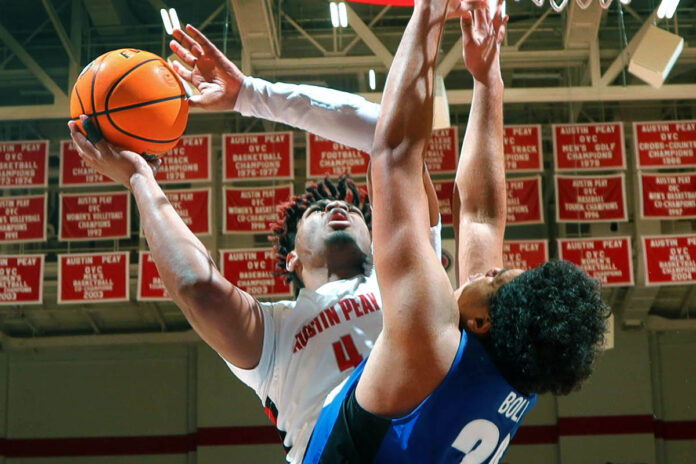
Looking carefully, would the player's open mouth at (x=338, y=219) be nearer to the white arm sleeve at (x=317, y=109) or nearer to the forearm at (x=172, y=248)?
the white arm sleeve at (x=317, y=109)

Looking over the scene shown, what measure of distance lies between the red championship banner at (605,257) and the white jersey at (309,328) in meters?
8.04

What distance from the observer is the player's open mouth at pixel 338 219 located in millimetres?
3186

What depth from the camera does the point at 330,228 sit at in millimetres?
3197

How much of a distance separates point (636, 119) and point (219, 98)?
12336 mm

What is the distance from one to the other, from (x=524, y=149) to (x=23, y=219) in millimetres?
6167

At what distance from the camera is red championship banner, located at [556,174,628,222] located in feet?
35.5

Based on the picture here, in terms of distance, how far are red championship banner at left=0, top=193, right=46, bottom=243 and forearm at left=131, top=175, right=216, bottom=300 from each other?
898 centimetres

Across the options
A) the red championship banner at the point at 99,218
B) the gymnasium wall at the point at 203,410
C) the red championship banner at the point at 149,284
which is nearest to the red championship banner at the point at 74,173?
the red championship banner at the point at 99,218

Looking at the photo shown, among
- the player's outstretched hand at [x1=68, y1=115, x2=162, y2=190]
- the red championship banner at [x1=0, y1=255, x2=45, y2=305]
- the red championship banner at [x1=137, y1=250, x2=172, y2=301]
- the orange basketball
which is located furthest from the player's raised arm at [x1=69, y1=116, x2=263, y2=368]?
the red championship banner at [x1=0, y1=255, x2=45, y2=305]

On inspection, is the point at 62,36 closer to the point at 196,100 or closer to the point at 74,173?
the point at 74,173

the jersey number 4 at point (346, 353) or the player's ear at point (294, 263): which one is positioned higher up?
the player's ear at point (294, 263)

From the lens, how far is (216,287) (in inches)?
97.3

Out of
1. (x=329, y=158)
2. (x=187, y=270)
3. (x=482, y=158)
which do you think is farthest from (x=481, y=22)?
(x=329, y=158)

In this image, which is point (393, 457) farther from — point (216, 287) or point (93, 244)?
point (93, 244)
